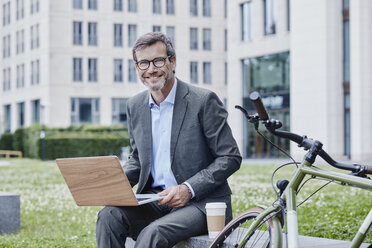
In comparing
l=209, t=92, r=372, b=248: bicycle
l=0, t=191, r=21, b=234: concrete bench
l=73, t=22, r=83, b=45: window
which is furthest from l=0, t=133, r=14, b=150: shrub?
l=209, t=92, r=372, b=248: bicycle

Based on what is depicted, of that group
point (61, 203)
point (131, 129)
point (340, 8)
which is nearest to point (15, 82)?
point (340, 8)

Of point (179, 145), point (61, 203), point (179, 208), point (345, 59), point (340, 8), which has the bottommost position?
point (61, 203)

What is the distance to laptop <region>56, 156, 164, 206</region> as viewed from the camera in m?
4.23

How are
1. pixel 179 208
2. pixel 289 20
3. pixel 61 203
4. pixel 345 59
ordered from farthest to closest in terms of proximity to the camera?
pixel 289 20 → pixel 345 59 → pixel 61 203 → pixel 179 208

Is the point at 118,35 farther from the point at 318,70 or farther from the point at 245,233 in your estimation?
the point at 245,233

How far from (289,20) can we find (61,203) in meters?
31.0

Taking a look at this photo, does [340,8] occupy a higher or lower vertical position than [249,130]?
higher

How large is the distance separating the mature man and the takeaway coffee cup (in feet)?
0.36

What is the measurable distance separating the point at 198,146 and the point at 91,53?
189 ft

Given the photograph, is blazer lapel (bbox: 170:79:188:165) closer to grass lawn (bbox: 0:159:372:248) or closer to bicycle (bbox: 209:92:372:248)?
bicycle (bbox: 209:92:372:248)

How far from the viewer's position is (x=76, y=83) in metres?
60.2

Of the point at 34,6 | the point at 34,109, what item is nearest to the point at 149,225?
the point at 34,109

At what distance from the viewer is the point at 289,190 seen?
11.7 ft

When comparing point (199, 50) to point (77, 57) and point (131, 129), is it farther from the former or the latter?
point (131, 129)
